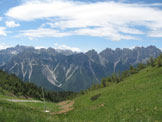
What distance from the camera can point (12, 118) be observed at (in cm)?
1025

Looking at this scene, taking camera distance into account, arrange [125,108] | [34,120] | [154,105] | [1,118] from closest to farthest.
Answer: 1. [1,118]
2. [34,120]
3. [154,105]
4. [125,108]

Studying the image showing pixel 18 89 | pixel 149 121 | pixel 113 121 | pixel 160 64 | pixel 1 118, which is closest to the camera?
pixel 1 118

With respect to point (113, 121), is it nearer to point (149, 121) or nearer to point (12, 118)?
point (149, 121)

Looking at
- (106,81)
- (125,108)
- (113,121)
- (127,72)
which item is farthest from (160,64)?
(113,121)

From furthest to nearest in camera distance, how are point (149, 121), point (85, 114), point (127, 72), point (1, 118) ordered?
point (127, 72), point (85, 114), point (149, 121), point (1, 118)

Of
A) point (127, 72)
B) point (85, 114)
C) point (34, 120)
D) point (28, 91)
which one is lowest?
point (28, 91)

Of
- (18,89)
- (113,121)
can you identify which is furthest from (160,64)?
(18,89)

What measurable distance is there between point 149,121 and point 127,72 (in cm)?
11074

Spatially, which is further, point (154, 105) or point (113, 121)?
point (154, 105)

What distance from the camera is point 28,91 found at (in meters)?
129

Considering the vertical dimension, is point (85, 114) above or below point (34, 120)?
below

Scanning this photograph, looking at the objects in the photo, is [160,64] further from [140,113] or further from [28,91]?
[28,91]

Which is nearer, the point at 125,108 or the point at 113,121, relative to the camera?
the point at 113,121

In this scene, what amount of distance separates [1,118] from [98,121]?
1846 cm
